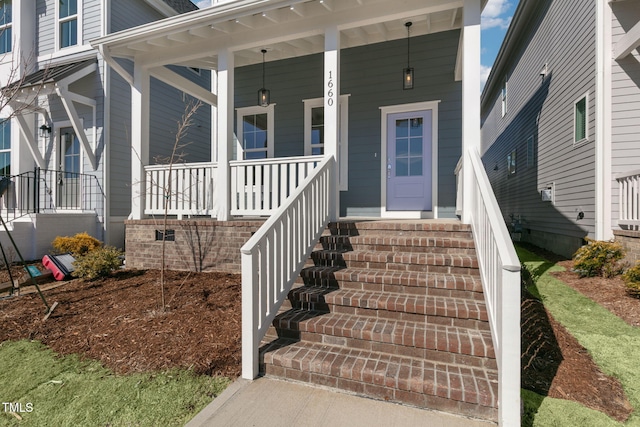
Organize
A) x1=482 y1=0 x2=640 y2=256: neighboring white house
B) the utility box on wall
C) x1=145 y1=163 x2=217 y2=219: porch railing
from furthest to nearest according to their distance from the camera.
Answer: the utility box on wall, x1=145 y1=163 x2=217 y2=219: porch railing, x1=482 y1=0 x2=640 y2=256: neighboring white house

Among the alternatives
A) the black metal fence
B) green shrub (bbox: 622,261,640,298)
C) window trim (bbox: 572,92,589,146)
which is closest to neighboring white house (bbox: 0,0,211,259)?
the black metal fence

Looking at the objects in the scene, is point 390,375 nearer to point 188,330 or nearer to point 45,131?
point 188,330

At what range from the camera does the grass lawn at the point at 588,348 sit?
193 cm

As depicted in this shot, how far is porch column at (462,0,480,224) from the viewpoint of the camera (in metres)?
3.90

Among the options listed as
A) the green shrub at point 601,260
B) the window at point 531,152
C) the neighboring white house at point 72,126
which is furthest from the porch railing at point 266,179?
the window at point 531,152

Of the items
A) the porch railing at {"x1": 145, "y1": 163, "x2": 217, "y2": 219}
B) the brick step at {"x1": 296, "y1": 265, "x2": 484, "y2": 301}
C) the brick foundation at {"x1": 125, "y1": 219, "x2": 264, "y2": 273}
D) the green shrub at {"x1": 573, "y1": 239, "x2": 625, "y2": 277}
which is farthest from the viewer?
the porch railing at {"x1": 145, "y1": 163, "x2": 217, "y2": 219}

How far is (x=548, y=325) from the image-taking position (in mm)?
3096

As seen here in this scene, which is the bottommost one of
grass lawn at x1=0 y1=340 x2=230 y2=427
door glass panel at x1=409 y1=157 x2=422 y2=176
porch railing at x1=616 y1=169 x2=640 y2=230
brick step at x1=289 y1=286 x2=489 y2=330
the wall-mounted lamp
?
grass lawn at x1=0 y1=340 x2=230 y2=427

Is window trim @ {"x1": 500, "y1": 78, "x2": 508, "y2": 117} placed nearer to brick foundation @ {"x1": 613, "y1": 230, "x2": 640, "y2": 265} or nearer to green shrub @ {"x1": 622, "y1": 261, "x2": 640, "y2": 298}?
brick foundation @ {"x1": 613, "y1": 230, "x2": 640, "y2": 265}

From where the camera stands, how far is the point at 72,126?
25.8 feet

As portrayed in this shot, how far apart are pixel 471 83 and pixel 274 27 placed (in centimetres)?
296

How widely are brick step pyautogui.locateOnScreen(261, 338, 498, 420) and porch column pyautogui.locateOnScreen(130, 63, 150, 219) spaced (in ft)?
13.9

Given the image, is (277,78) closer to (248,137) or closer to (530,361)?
(248,137)

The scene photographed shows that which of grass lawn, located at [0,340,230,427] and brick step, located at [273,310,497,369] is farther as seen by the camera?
brick step, located at [273,310,497,369]
